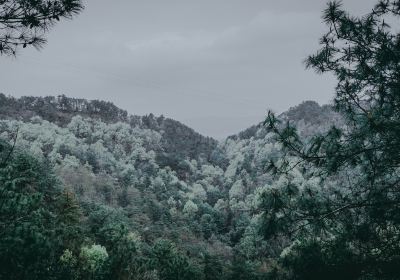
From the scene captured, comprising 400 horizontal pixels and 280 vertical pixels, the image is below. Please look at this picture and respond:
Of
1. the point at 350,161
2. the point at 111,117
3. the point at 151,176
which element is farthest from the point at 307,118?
the point at 350,161

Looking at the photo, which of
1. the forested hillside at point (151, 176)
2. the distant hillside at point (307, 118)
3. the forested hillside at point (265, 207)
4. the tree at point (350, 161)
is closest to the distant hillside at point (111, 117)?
the forested hillside at point (151, 176)

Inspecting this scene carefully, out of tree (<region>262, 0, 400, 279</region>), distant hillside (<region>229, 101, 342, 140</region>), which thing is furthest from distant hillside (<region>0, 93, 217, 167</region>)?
tree (<region>262, 0, 400, 279</region>)

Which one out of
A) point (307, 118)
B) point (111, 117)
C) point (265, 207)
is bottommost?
point (265, 207)

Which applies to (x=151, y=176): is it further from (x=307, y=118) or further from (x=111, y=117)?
(x=307, y=118)

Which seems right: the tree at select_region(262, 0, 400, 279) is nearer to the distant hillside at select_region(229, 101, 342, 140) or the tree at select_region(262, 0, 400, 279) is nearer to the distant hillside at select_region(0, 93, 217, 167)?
the distant hillside at select_region(0, 93, 217, 167)

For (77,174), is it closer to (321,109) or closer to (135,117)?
(135,117)

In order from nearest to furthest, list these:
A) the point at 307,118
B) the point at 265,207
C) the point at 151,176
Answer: the point at 265,207
the point at 151,176
the point at 307,118

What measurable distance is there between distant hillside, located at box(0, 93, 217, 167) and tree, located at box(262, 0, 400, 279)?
109167 mm

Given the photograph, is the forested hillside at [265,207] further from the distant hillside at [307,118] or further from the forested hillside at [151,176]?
the distant hillside at [307,118]

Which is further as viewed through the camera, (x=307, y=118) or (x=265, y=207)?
(x=307, y=118)

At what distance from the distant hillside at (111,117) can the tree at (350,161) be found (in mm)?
109167

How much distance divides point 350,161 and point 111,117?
13775 centimetres

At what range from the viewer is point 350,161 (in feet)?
20.0

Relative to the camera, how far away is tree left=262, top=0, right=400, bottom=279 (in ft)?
18.2
